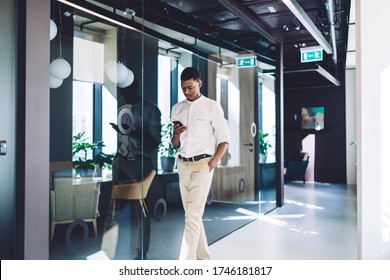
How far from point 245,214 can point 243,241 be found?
104 cm

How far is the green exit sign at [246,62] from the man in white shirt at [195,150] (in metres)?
1.82

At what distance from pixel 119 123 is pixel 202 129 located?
74 cm

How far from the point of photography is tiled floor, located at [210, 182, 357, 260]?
386 centimetres

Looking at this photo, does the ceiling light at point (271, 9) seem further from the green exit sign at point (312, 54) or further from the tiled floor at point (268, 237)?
the tiled floor at point (268, 237)

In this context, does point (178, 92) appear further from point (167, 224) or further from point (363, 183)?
point (363, 183)

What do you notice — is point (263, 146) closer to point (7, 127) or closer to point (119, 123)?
point (119, 123)

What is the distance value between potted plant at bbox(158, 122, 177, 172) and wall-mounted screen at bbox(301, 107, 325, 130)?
8.48 meters

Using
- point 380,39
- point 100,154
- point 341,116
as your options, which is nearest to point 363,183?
point 380,39

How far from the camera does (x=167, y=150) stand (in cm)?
358

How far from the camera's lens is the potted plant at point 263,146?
6.24 m

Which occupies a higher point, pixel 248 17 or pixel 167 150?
pixel 248 17

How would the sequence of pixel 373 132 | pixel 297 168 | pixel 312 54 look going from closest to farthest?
pixel 373 132
pixel 312 54
pixel 297 168

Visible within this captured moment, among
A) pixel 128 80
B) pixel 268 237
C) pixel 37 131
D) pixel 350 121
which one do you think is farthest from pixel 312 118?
pixel 37 131

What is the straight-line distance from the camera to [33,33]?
217cm
